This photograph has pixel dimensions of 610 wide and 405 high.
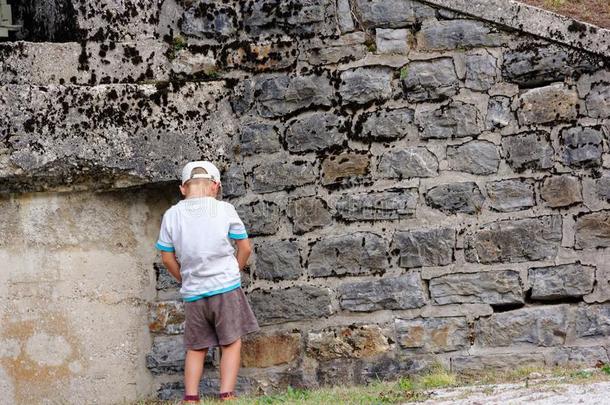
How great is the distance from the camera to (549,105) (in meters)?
5.06

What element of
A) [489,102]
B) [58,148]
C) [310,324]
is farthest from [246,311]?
[489,102]

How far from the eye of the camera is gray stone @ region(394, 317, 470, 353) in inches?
201

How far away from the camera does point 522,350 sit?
507 centimetres

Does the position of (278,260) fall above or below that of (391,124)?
below

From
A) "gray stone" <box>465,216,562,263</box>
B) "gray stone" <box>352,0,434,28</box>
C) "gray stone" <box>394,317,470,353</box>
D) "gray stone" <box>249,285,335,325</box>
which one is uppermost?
"gray stone" <box>352,0,434,28</box>

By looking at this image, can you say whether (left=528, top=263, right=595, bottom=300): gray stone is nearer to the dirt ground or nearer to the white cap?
the white cap

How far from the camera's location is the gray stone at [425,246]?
201 inches

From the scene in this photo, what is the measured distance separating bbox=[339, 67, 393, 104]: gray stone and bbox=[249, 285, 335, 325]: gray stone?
1075mm

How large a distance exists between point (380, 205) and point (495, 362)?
1.04 m

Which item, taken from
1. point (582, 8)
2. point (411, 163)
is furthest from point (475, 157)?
point (582, 8)

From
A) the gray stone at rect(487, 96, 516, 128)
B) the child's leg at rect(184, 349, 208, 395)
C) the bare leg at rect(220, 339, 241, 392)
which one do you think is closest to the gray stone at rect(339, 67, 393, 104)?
the gray stone at rect(487, 96, 516, 128)

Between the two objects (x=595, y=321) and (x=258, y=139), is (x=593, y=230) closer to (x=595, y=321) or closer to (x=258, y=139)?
(x=595, y=321)

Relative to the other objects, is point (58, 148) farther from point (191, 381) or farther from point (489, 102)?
point (489, 102)

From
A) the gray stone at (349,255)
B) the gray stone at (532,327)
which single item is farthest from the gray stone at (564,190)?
the gray stone at (349,255)
